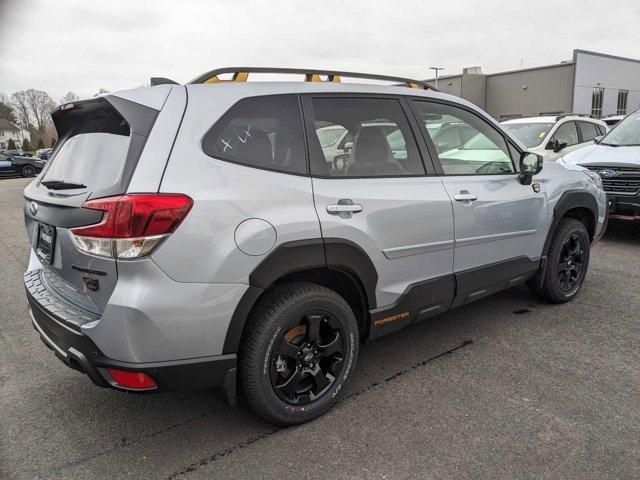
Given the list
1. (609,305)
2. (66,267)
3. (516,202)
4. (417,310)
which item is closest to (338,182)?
(417,310)

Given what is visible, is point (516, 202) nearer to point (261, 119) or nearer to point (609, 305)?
point (609, 305)

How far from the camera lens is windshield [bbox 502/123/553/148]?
940 cm

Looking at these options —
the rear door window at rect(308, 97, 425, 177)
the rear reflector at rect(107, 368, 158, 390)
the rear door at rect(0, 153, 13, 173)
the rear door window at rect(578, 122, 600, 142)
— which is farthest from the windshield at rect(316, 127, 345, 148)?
the rear door at rect(0, 153, 13, 173)

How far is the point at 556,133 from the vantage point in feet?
31.1

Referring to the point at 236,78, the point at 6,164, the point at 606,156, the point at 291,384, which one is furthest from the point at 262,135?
the point at 6,164

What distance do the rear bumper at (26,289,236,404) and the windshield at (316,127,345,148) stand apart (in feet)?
4.07

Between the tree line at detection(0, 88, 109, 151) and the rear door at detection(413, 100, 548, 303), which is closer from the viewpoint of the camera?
the rear door at detection(413, 100, 548, 303)

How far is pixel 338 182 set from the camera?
2.63 metres

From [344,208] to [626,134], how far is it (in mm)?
6601

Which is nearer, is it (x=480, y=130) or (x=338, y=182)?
(x=338, y=182)

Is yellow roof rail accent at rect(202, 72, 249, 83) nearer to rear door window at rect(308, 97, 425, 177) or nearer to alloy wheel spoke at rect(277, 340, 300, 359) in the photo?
rear door window at rect(308, 97, 425, 177)

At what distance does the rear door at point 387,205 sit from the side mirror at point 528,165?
0.95m

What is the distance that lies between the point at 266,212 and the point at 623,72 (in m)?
47.7

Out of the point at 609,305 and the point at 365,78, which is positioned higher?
the point at 365,78
